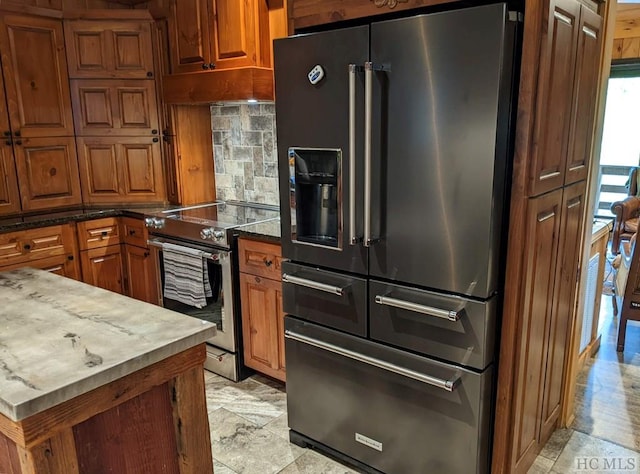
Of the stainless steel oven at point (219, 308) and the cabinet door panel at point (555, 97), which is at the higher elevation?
the cabinet door panel at point (555, 97)

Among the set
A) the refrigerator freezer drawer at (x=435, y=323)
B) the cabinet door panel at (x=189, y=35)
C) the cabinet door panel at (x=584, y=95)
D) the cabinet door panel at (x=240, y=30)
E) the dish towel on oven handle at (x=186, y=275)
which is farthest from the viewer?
the cabinet door panel at (x=189, y=35)

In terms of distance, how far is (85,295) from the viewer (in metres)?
1.58

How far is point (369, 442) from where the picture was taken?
2.08 meters

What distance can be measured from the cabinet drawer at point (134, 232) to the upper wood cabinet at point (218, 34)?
3.41 feet

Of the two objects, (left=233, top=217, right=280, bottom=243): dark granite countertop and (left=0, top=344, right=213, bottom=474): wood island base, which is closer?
(left=0, top=344, right=213, bottom=474): wood island base

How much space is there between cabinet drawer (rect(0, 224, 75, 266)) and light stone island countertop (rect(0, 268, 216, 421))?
1.51m

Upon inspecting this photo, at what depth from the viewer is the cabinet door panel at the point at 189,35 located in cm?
298

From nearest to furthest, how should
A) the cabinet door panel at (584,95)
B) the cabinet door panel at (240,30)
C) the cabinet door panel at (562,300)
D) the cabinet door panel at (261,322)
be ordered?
the cabinet door panel at (584,95)
the cabinet door panel at (562,300)
the cabinet door panel at (261,322)
the cabinet door panel at (240,30)

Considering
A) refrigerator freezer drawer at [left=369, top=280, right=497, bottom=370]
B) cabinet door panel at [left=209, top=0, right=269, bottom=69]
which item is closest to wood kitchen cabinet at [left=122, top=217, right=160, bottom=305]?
cabinet door panel at [left=209, top=0, right=269, bottom=69]

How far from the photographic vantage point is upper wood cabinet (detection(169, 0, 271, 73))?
9.04 ft

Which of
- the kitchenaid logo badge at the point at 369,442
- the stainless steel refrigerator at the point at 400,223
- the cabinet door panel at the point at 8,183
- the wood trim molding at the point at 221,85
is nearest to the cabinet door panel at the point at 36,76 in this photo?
the cabinet door panel at the point at 8,183

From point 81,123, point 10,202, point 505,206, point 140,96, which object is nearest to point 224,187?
point 140,96

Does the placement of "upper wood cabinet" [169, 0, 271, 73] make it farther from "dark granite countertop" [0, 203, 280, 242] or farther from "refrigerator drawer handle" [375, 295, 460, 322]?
"refrigerator drawer handle" [375, 295, 460, 322]

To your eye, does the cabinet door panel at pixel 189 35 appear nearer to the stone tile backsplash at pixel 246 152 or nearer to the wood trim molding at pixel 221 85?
the wood trim molding at pixel 221 85
